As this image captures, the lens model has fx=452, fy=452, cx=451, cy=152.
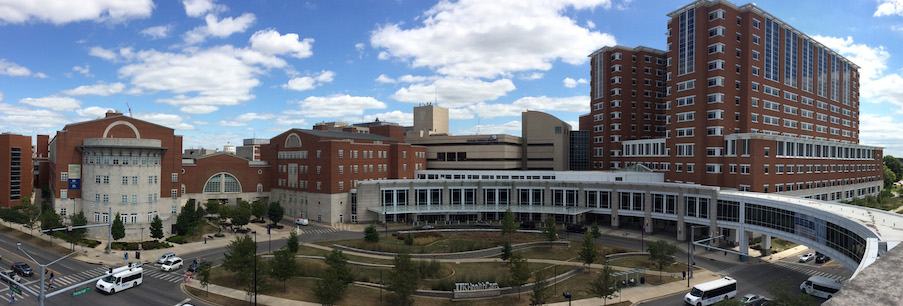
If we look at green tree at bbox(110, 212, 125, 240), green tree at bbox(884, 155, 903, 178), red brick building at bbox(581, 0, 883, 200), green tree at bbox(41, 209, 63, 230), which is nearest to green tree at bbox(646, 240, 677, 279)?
red brick building at bbox(581, 0, 883, 200)

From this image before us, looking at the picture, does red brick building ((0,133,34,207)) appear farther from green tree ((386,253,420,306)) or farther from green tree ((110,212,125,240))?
green tree ((386,253,420,306))

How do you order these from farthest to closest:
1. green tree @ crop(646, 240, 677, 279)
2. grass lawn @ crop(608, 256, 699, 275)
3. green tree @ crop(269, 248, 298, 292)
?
grass lawn @ crop(608, 256, 699, 275) < green tree @ crop(646, 240, 677, 279) < green tree @ crop(269, 248, 298, 292)

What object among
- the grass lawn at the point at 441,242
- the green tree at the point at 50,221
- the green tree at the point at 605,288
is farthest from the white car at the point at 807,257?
the green tree at the point at 50,221

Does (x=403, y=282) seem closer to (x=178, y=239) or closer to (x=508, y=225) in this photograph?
(x=508, y=225)

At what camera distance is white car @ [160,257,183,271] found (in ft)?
179

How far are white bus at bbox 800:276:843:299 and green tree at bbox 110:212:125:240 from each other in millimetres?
87746

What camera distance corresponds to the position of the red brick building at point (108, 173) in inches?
2844

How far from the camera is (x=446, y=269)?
179 feet

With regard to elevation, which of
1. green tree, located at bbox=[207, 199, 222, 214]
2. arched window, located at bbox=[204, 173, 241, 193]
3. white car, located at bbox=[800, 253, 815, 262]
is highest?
arched window, located at bbox=[204, 173, 241, 193]

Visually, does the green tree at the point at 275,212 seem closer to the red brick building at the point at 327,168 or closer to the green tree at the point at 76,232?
the red brick building at the point at 327,168

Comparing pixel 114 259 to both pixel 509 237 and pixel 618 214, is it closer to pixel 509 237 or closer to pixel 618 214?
pixel 509 237

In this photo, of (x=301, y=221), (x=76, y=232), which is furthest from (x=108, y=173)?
(x=301, y=221)

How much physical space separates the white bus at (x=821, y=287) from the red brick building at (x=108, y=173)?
300 ft

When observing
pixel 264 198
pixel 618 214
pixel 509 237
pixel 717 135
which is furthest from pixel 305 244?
pixel 717 135
